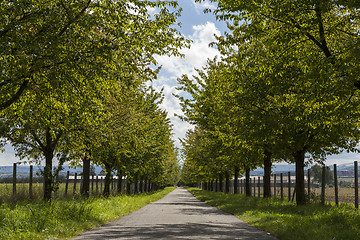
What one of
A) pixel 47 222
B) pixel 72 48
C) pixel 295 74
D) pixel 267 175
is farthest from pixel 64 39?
pixel 267 175

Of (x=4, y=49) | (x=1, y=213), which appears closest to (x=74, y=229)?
(x=1, y=213)

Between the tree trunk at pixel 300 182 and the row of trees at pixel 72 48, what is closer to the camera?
the row of trees at pixel 72 48

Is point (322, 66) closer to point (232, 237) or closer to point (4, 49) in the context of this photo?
point (232, 237)

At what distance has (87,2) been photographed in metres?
10.4

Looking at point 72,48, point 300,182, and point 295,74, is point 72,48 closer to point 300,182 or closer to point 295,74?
point 295,74

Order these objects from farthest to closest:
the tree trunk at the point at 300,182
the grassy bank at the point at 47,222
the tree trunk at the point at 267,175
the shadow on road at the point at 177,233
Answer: the tree trunk at the point at 267,175, the tree trunk at the point at 300,182, the shadow on road at the point at 177,233, the grassy bank at the point at 47,222

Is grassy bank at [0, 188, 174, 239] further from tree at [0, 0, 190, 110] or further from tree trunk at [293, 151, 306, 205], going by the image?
tree trunk at [293, 151, 306, 205]

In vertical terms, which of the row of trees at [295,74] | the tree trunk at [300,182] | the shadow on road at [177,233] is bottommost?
the shadow on road at [177,233]

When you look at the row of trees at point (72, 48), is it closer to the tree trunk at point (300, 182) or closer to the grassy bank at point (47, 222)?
the grassy bank at point (47, 222)

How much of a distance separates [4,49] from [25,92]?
320 cm

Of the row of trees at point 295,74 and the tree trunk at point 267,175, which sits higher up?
the row of trees at point 295,74

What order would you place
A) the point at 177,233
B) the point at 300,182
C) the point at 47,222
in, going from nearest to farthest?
the point at 177,233, the point at 47,222, the point at 300,182

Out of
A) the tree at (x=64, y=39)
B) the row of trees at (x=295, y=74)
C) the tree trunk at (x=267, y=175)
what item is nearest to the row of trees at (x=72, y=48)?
the tree at (x=64, y=39)

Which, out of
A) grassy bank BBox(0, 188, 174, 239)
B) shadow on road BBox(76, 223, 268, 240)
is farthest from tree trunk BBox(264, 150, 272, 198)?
shadow on road BBox(76, 223, 268, 240)
